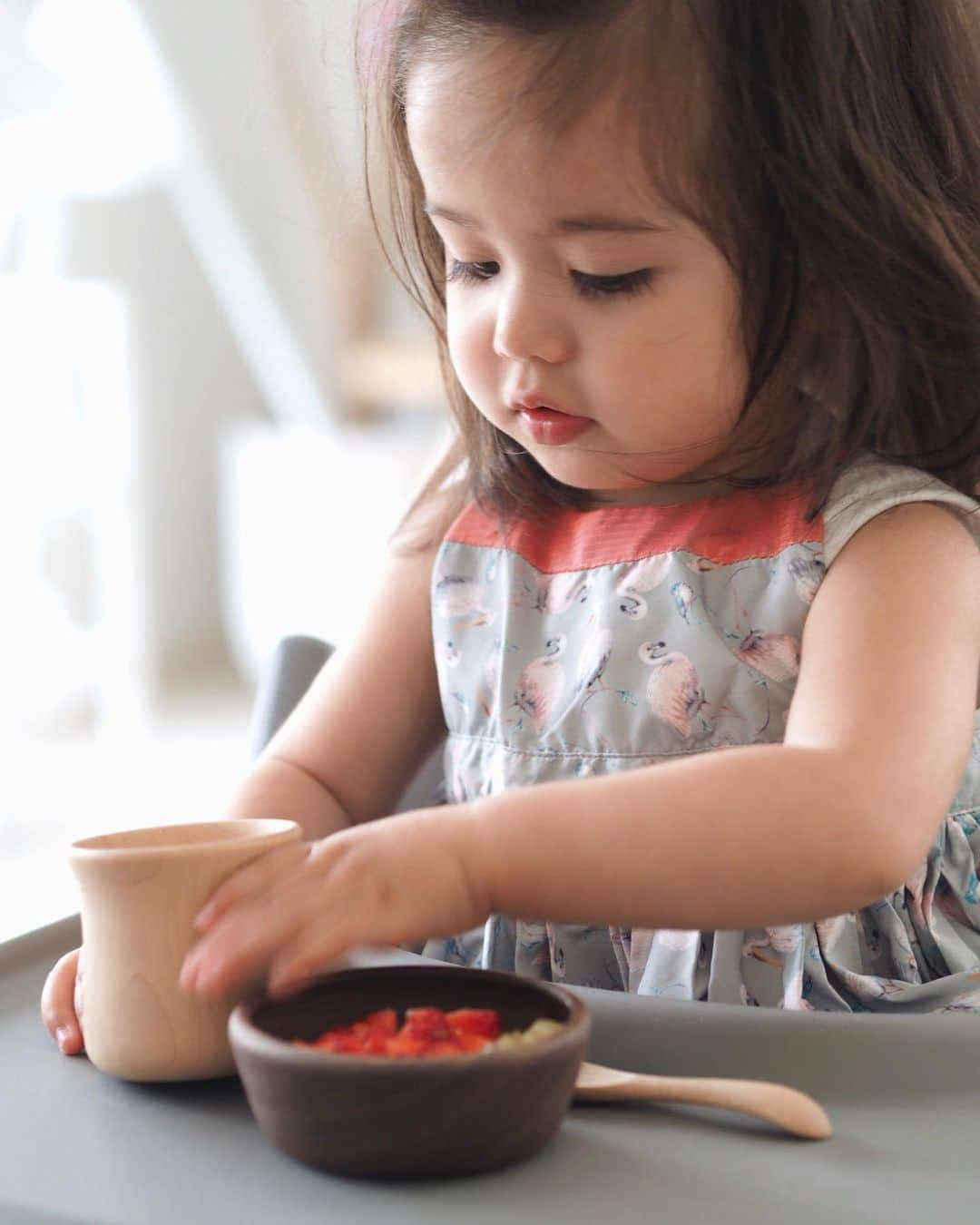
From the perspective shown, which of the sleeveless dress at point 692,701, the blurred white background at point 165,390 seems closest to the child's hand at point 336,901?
the sleeveless dress at point 692,701

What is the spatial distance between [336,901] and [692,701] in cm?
28

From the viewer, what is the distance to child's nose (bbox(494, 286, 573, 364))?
2.35ft

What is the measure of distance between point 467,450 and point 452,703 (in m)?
0.16

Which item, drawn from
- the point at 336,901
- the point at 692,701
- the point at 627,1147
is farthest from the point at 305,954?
the point at 692,701

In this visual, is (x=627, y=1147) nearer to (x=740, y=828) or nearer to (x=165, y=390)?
(x=740, y=828)

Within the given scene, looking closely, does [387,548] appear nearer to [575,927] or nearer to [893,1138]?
[575,927]

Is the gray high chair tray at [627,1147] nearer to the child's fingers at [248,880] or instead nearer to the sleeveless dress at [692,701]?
the child's fingers at [248,880]

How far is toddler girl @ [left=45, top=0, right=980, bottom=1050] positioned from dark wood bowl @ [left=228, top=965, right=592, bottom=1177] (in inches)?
3.7

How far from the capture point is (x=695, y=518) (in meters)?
0.83

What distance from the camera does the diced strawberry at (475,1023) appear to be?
53 cm

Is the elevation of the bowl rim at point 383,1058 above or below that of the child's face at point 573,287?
below

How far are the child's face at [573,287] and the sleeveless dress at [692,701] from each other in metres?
0.06

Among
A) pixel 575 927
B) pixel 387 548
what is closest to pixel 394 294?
pixel 387 548

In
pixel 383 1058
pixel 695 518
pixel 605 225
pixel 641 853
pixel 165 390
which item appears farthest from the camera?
pixel 165 390
